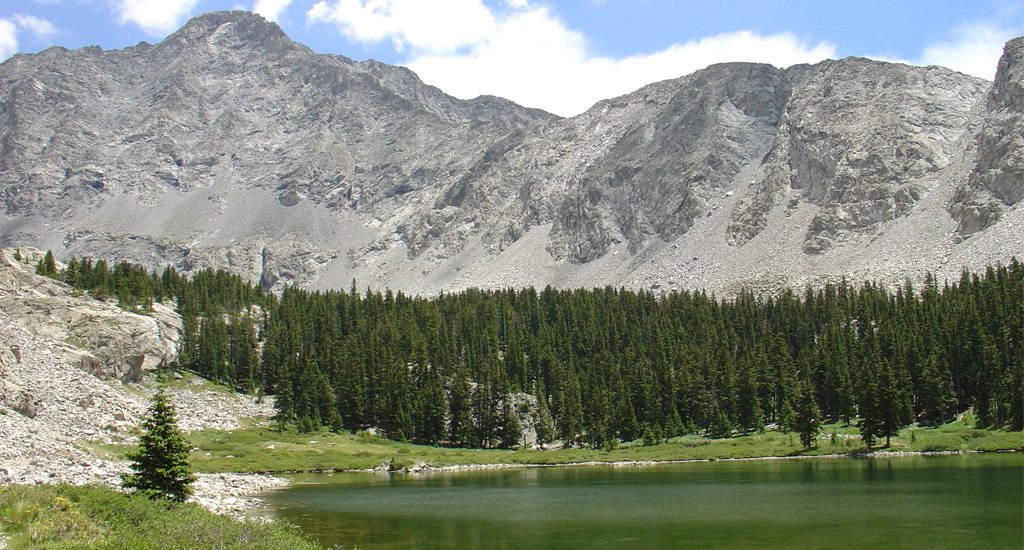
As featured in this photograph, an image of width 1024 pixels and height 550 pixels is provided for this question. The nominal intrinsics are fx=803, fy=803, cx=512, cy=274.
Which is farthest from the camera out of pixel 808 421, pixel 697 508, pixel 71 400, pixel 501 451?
pixel 501 451

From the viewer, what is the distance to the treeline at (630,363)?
94.9 meters

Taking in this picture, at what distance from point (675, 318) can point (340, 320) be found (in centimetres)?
6322

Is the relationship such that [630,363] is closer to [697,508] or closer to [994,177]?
[697,508]

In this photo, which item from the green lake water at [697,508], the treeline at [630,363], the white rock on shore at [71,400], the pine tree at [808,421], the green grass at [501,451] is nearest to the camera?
the green lake water at [697,508]

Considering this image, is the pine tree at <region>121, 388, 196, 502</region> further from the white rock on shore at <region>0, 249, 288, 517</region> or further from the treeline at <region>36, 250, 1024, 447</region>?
the treeline at <region>36, 250, 1024, 447</region>

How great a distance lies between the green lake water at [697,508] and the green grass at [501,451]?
7.90m

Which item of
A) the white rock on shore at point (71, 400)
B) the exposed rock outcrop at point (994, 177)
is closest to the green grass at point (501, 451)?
the white rock on shore at point (71, 400)

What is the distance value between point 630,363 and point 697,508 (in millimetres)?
75075

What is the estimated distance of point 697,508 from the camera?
48.9 meters

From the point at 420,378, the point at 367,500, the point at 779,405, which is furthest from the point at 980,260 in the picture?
the point at 367,500

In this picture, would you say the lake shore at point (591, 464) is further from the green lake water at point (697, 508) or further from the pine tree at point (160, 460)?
the pine tree at point (160, 460)

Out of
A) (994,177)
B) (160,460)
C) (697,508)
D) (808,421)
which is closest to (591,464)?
(808,421)

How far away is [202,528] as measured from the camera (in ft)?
89.7

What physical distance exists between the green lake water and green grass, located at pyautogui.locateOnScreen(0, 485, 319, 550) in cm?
995
